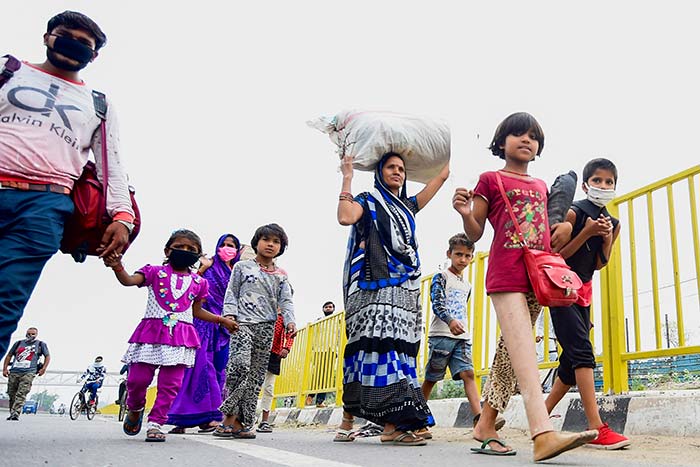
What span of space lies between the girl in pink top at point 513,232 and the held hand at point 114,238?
4.86ft

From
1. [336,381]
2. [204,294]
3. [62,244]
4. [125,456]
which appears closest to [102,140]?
[62,244]

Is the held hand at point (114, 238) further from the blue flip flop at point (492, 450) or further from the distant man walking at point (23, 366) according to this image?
the distant man walking at point (23, 366)

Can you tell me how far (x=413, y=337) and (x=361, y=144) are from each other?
120 centimetres

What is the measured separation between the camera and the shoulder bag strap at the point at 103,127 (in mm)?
2918

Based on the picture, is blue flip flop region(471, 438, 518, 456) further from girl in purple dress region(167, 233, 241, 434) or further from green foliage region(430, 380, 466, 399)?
green foliage region(430, 380, 466, 399)

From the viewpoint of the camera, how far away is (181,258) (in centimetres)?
437

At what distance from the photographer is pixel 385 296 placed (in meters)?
3.96

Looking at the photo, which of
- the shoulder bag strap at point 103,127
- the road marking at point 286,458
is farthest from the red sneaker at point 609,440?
the shoulder bag strap at point 103,127

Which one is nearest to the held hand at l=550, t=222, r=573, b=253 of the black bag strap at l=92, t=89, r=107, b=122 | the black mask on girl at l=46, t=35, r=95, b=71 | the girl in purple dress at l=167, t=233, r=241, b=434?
the black bag strap at l=92, t=89, r=107, b=122

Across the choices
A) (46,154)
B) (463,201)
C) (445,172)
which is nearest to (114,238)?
(46,154)

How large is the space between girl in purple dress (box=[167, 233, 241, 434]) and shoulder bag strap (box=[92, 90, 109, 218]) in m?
2.55

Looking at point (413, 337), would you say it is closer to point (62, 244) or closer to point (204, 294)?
point (204, 294)

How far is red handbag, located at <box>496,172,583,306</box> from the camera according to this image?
280 cm

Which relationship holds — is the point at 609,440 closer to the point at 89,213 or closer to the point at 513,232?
the point at 513,232
